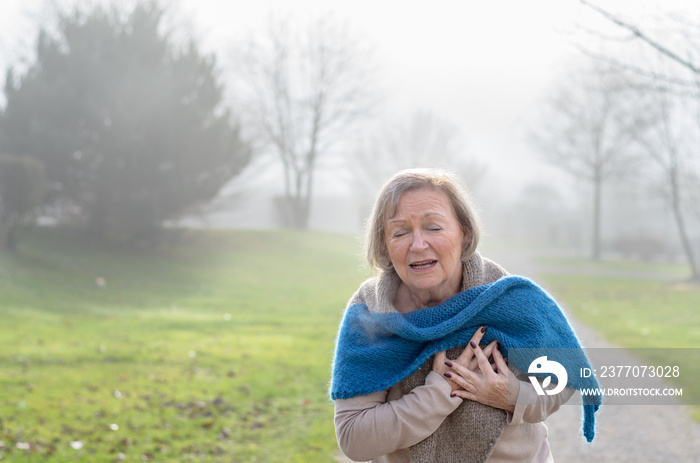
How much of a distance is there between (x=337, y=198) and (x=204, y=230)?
37026 mm

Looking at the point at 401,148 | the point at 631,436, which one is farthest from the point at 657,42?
the point at 401,148

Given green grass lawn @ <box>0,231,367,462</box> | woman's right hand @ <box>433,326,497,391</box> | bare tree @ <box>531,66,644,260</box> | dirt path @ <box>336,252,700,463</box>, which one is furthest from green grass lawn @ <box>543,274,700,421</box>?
bare tree @ <box>531,66,644,260</box>

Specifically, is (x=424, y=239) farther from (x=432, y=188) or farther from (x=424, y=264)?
(x=432, y=188)

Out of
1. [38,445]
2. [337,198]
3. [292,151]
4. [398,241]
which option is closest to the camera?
[398,241]

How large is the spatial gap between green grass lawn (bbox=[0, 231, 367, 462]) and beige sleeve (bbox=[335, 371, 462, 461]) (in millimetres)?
876

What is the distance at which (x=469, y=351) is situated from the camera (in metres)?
2.06

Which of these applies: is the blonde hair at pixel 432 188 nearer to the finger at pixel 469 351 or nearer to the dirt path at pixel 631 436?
the finger at pixel 469 351

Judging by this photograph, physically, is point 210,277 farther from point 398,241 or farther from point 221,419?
point 398,241

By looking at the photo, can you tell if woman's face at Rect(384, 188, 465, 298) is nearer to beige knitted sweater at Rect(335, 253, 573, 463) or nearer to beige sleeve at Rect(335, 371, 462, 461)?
beige knitted sweater at Rect(335, 253, 573, 463)

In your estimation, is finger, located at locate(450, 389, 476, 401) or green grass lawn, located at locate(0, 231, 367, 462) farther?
green grass lawn, located at locate(0, 231, 367, 462)

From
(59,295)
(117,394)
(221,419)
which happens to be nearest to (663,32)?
(221,419)

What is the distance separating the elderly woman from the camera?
1.97 m

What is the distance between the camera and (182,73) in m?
20.6

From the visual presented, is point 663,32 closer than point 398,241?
No
